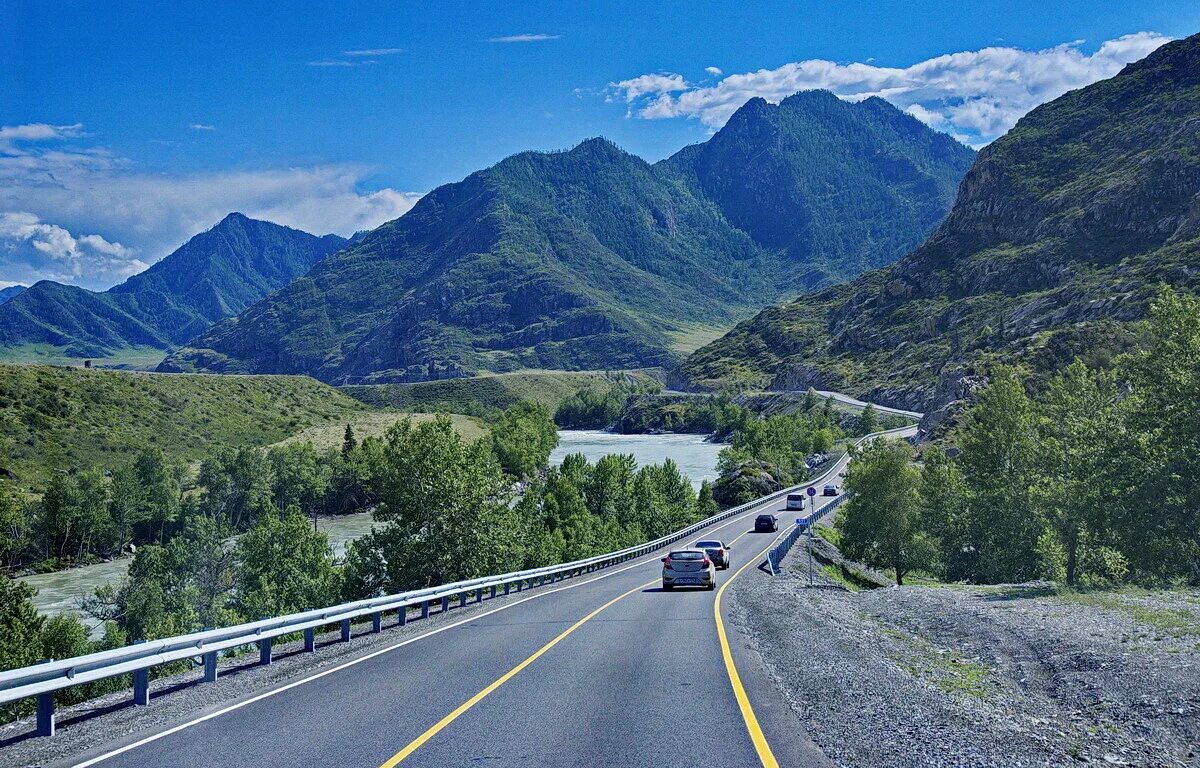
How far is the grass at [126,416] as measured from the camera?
322 feet

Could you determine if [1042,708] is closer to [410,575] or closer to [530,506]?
[410,575]

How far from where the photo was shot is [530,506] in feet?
223

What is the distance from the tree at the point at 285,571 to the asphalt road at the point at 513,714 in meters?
39.1

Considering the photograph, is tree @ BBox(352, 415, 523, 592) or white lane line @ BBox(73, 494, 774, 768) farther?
tree @ BBox(352, 415, 523, 592)

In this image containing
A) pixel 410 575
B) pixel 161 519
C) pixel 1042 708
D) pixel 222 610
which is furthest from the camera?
pixel 161 519

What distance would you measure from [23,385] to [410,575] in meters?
97.5

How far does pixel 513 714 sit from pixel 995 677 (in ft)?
28.9

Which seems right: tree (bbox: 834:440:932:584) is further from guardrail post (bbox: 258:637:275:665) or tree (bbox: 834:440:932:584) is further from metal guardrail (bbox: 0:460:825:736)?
guardrail post (bbox: 258:637:275:665)

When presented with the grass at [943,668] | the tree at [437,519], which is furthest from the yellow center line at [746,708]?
the tree at [437,519]

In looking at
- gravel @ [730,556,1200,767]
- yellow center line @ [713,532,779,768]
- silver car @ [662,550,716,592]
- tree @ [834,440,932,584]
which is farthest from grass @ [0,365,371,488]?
gravel @ [730,556,1200,767]

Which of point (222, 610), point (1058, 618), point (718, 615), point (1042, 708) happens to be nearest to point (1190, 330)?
point (1058, 618)

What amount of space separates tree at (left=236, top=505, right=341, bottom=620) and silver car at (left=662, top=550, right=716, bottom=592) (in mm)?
28339

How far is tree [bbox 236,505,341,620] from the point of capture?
52.6m

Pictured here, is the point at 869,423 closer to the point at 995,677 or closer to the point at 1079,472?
the point at 1079,472
